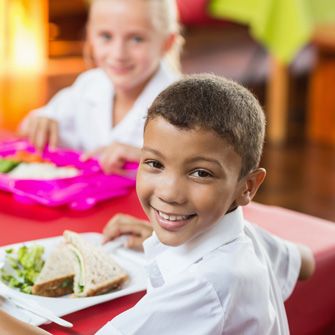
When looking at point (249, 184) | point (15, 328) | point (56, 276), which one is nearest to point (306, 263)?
point (249, 184)

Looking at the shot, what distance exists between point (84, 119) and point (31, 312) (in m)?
1.11

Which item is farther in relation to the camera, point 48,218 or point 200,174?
point 48,218

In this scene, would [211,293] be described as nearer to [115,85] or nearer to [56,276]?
[56,276]

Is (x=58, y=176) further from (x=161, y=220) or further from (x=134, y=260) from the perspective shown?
(x=161, y=220)

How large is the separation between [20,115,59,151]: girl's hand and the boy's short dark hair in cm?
92

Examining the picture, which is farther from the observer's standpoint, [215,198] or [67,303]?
[67,303]

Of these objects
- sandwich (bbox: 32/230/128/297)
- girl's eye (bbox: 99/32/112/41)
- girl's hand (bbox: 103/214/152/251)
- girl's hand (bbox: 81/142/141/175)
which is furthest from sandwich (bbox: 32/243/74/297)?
girl's eye (bbox: 99/32/112/41)

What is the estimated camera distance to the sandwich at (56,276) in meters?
1.02

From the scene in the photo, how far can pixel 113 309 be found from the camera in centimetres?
100

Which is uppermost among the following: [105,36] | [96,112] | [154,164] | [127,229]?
[154,164]

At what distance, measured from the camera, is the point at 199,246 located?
923 millimetres

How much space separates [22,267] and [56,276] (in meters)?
0.08

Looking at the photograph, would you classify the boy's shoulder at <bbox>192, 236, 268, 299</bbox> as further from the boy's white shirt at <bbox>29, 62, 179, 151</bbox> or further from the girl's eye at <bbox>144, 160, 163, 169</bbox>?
the boy's white shirt at <bbox>29, 62, 179, 151</bbox>

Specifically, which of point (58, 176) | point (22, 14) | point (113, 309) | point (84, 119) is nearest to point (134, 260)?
point (113, 309)
